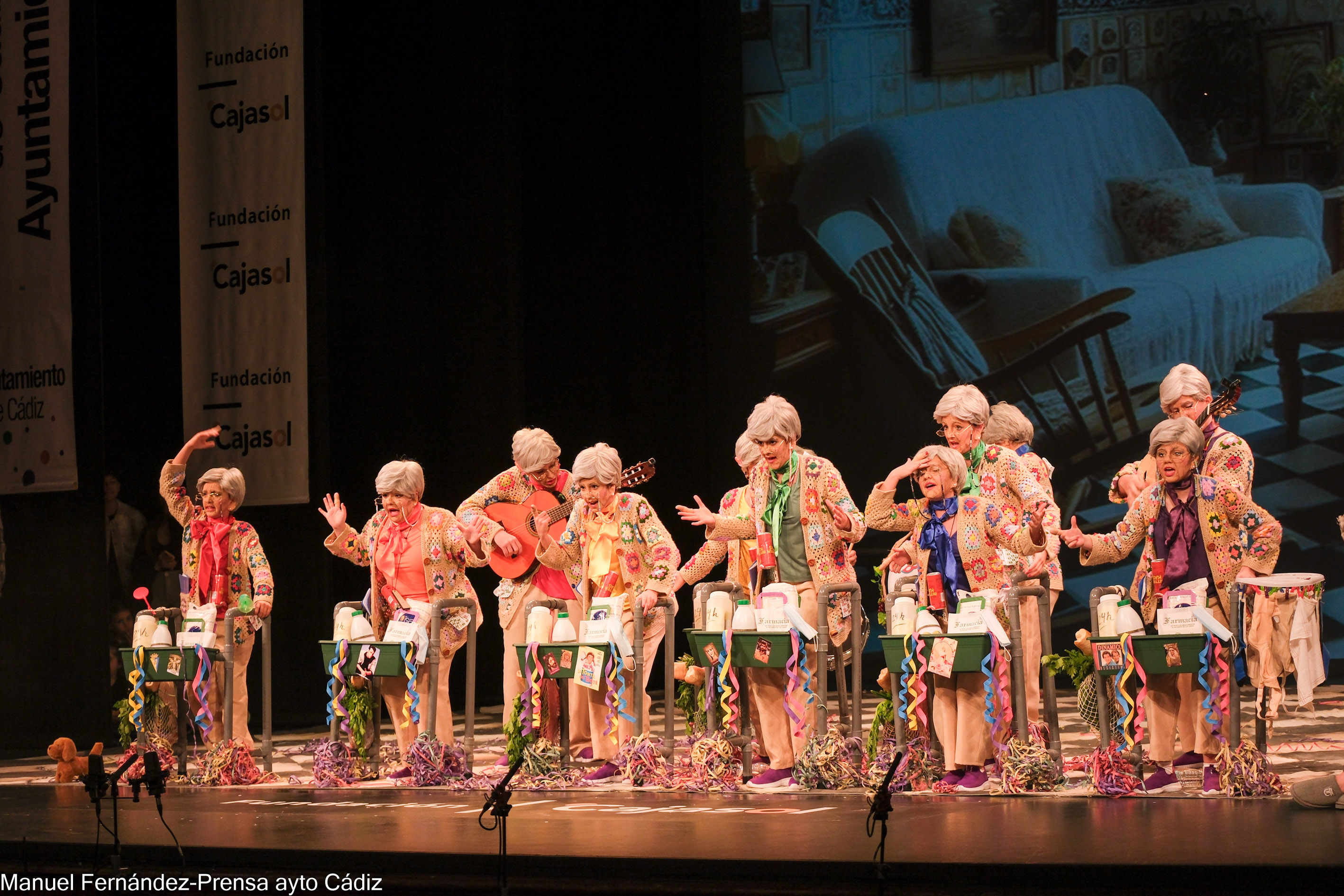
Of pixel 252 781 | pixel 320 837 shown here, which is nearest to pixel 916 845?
pixel 320 837

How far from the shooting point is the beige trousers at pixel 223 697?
805 cm

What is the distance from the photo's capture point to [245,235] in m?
10.6

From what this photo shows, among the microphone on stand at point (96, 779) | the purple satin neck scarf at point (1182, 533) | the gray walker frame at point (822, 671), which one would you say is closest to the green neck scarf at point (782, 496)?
the gray walker frame at point (822, 671)

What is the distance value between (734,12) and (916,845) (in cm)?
807

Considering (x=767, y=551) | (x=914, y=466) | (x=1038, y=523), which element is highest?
(x=914, y=466)

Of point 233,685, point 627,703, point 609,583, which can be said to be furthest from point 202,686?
point 627,703

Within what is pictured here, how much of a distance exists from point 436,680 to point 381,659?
1.07 feet

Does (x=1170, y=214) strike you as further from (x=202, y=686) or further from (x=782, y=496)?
(x=202, y=686)

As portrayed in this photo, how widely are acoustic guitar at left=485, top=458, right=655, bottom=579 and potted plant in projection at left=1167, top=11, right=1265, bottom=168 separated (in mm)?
4819

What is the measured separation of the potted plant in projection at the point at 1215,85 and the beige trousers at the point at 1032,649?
3835 millimetres

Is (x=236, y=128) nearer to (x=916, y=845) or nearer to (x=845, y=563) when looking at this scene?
(x=845, y=563)

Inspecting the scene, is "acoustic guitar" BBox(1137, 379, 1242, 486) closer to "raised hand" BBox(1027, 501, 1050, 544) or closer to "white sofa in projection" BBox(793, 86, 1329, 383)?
"raised hand" BBox(1027, 501, 1050, 544)

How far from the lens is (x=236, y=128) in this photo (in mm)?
Answer: 10680

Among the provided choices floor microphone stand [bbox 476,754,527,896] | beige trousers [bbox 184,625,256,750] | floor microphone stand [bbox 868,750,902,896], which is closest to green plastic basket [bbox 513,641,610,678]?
beige trousers [bbox 184,625,256,750]
